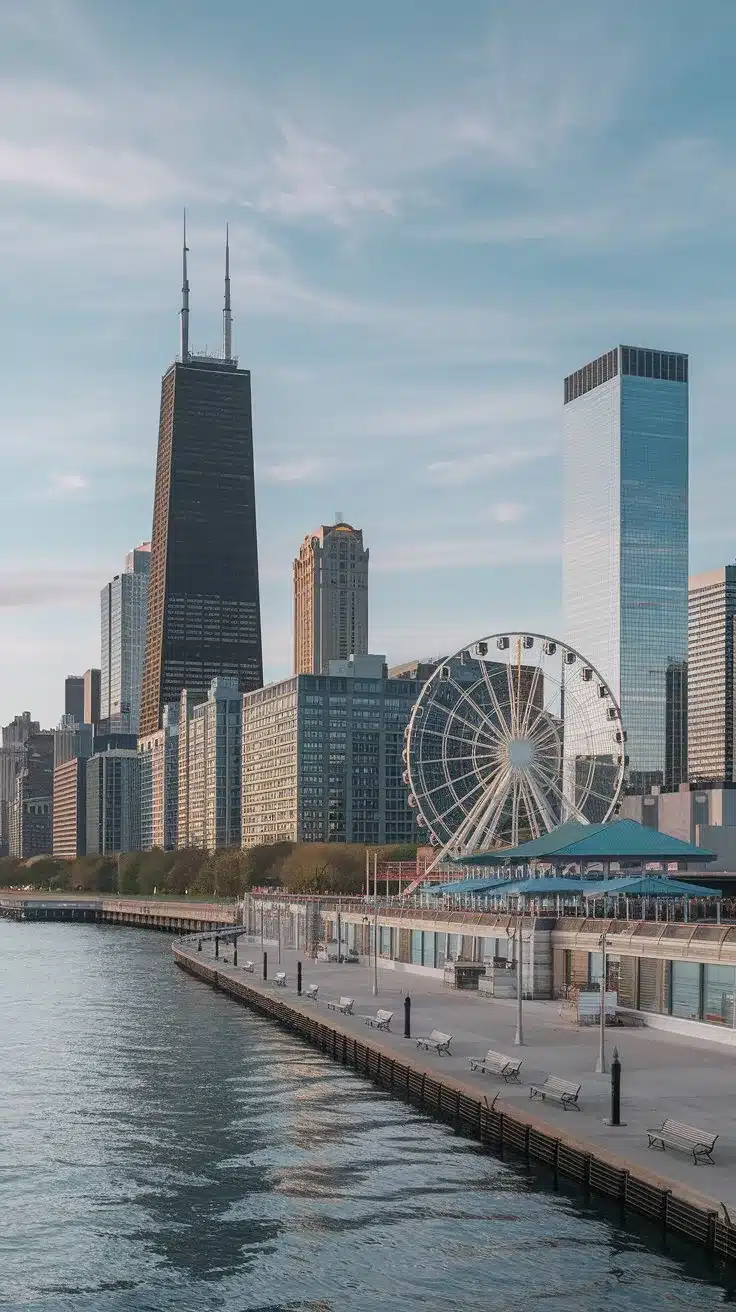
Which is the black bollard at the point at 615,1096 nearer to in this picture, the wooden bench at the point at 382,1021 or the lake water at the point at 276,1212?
the lake water at the point at 276,1212

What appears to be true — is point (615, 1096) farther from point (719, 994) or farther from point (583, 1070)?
point (719, 994)

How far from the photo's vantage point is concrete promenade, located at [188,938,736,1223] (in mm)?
40938

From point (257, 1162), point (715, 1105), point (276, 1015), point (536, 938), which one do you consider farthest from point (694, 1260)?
point (276, 1015)

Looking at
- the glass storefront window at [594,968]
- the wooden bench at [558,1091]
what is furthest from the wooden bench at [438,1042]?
the glass storefront window at [594,968]

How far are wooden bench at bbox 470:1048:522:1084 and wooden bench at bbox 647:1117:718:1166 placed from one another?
10.7 meters

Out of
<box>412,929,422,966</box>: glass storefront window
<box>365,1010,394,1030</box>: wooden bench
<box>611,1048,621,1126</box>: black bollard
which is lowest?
<box>412,929,422,966</box>: glass storefront window

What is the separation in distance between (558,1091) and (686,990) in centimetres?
1858

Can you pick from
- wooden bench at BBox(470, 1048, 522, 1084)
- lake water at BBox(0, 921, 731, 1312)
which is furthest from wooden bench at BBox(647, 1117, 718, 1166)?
wooden bench at BBox(470, 1048, 522, 1084)

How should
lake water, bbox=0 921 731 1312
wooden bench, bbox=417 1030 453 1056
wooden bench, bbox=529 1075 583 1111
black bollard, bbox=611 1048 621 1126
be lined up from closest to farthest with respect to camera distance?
lake water, bbox=0 921 731 1312 < black bollard, bbox=611 1048 621 1126 < wooden bench, bbox=529 1075 583 1111 < wooden bench, bbox=417 1030 453 1056

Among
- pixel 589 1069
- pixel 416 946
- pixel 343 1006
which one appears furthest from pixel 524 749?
pixel 589 1069

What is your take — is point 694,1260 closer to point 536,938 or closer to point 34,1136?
point 34,1136

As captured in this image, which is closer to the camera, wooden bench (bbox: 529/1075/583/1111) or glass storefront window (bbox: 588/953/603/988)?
wooden bench (bbox: 529/1075/583/1111)

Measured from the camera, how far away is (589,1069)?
55875mm

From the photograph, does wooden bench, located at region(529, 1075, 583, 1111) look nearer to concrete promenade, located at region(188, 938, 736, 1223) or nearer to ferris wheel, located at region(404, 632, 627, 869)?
concrete promenade, located at region(188, 938, 736, 1223)
